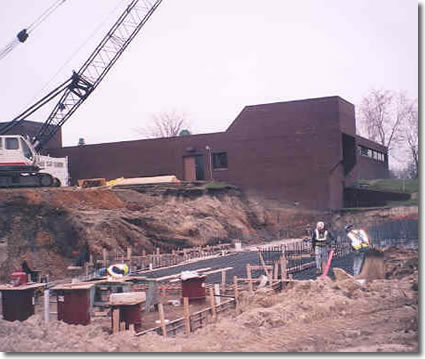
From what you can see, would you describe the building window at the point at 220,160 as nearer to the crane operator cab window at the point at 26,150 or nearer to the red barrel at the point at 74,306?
the crane operator cab window at the point at 26,150

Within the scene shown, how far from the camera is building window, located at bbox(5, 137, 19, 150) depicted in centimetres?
2344

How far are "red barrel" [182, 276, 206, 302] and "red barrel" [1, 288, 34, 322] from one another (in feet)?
12.3

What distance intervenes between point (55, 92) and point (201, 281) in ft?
62.0

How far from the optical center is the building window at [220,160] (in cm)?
3669

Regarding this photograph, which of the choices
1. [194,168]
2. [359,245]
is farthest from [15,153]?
[359,245]

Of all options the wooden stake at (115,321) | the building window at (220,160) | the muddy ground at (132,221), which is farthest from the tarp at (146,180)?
the wooden stake at (115,321)

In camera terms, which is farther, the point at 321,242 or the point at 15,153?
the point at 15,153

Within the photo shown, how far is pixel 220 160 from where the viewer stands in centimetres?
3688

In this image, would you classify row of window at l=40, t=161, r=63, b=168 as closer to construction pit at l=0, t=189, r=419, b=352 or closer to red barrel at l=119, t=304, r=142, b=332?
construction pit at l=0, t=189, r=419, b=352

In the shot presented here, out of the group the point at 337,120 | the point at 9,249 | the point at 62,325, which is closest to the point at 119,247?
the point at 9,249

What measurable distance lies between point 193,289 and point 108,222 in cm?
1125

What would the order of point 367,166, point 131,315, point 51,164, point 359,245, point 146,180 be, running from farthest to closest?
point 146,180
point 51,164
point 367,166
point 359,245
point 131,315

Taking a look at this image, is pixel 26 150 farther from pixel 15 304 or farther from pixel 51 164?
pixel 15 304

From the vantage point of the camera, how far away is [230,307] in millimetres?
12625
